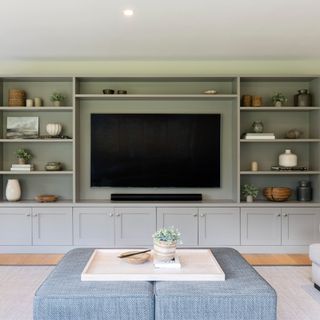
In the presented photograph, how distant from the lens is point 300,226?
192 inches

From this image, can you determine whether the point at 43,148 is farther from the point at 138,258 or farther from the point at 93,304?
the point at 93,304

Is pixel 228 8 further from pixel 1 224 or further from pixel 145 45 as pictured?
pixel 1 224

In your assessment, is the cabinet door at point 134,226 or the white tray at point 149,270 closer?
the white tray at point 149,270

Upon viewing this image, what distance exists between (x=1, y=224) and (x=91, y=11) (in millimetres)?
2877

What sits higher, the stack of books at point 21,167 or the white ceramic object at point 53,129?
the white ceramic object at point 53,129

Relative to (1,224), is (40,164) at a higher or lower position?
higher

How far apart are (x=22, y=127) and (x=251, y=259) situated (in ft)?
11.2

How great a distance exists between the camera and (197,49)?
4711 mm

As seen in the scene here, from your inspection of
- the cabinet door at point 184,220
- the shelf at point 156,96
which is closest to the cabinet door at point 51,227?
the cabinet door at point 184,220

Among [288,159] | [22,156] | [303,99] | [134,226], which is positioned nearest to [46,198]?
[22,156]

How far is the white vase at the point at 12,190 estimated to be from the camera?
5.00 m

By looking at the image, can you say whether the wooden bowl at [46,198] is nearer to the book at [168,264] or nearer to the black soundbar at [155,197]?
the black soundbar at [155,197]

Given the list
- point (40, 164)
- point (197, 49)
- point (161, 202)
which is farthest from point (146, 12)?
point (40, 164)

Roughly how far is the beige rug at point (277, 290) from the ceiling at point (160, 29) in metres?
2.49
